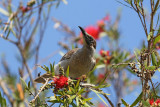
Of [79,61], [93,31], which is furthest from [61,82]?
[93,31]

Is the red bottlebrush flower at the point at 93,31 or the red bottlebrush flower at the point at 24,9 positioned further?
the red bottlebrush flower at the point at 93,31

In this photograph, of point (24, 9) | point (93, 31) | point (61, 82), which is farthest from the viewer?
point (93, 31)

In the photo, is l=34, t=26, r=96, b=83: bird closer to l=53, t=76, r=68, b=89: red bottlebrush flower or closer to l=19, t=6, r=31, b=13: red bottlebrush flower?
l=19, t=6, r=31, b=13: red bottlebrush flower

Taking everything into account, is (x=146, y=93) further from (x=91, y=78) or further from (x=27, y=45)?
(x=27, y=45)

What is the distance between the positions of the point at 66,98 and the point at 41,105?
0.50ft

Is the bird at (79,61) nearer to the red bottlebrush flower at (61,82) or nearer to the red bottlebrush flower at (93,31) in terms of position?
the red bottlebrush flower at (93,31)

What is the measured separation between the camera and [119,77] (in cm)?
325

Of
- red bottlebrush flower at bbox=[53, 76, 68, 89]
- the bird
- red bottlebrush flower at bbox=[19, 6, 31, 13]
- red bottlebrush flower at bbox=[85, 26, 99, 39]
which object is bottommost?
the bird

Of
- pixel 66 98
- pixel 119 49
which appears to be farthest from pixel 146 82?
pixel 119 49

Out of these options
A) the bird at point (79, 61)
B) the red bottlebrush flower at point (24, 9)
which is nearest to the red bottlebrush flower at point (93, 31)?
the bird at point (79, 61)

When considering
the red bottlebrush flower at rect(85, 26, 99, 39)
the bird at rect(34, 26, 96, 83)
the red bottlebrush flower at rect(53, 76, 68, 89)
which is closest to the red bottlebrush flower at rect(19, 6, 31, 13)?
the bird at rect(34, 26, 96, 83)

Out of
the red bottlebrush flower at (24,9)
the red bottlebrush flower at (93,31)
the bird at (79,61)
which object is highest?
the red bottlebrush flower at (24,9)

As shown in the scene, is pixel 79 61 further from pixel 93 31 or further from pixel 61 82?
pixel 61 82

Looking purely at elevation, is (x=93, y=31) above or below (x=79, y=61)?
above
